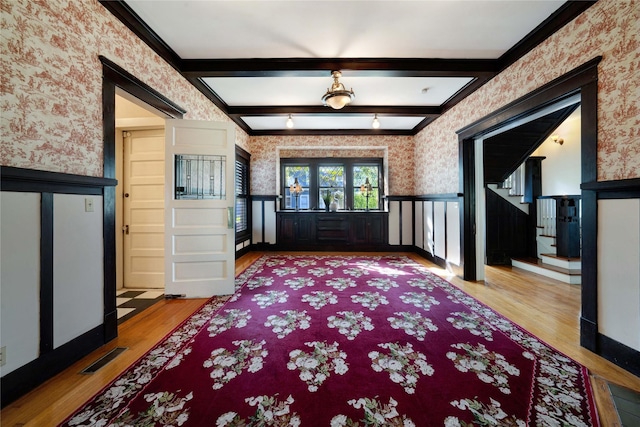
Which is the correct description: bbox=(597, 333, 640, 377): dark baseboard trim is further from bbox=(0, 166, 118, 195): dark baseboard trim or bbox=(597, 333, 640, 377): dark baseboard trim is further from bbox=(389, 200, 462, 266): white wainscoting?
bbox=(0, 166, 118, 195): dark baseboard trim

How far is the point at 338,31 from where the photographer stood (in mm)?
2486

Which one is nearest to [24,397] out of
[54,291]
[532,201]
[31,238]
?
[54,291]

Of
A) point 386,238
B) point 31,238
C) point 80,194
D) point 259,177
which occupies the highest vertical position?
point 259,177

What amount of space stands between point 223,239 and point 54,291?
Answer: 1.58 meters

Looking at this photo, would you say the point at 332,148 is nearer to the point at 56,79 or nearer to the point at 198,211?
the point at 198,211

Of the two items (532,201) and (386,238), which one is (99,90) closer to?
(386,238)

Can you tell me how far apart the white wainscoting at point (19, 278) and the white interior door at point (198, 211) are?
1.40m

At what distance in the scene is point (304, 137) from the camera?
5.96 metres

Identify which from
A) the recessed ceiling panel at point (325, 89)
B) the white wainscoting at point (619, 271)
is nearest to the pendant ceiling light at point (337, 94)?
the recessed ceiling panel at point (325, 89)

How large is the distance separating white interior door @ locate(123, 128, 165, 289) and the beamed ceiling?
3.89 ft

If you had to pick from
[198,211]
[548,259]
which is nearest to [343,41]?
[198,211]

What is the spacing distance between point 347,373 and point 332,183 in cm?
497

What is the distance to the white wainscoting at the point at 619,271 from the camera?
168 centimetres

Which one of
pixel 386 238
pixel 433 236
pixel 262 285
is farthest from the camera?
pixel 386 238
